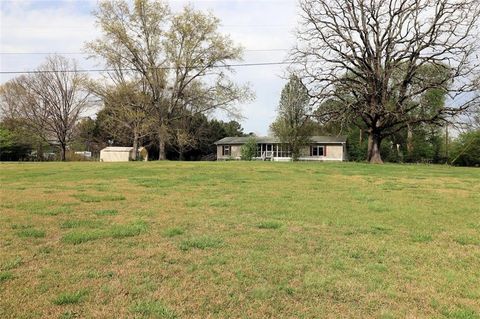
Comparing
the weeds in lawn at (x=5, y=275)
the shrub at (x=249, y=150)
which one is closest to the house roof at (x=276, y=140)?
the shrub at (x=249, y=150)

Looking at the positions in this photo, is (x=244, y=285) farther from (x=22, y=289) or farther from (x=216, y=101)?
(x=216, y=101)

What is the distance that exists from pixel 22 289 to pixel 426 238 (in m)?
5.33

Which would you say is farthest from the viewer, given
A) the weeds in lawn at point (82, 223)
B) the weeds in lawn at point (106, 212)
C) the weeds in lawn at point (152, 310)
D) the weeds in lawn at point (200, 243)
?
the weeds in lawn at point (106, 212)

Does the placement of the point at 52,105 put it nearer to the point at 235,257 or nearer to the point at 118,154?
the point at 118,154

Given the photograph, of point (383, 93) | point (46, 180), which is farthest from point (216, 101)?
point (46, 180)

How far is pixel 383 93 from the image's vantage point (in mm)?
27000

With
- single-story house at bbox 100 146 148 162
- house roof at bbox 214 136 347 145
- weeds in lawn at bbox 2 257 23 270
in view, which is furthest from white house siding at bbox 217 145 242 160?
weeds in lawn at bbox 2 257 23 270

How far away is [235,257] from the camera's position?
16.3ft

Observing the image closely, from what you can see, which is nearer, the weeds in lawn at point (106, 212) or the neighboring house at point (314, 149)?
the weeds in lawn at point (106, 212)

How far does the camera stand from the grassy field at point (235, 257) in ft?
12.0

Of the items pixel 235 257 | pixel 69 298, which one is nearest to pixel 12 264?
pixel 69 298

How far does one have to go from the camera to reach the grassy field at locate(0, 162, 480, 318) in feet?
12.0

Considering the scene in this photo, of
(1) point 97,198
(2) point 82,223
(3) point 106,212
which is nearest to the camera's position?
(2) point 82,223

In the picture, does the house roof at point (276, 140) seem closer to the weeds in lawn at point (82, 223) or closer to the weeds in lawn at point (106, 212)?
the weeds in lawn at point (106, 212)
